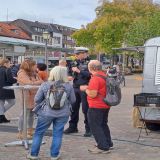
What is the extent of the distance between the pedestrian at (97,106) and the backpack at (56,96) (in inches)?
31.7

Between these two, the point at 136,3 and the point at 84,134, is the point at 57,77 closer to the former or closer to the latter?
the point at 84,134

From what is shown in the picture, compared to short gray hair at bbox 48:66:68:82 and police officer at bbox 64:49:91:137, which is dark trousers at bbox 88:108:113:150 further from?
police officer at bbox 64:49:91:137

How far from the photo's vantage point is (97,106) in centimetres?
825

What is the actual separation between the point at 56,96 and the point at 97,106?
3.65 ft

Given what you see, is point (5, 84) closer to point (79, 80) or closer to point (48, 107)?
point (79, 80)

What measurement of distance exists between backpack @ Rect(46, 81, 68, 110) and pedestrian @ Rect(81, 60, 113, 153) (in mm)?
806

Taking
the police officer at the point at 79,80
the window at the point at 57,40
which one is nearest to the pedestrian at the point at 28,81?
the police officer at the point at 79,80

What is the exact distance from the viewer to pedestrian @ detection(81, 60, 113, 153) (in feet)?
26.8

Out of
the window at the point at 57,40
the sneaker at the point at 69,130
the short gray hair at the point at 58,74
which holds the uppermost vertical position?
the short gray hair at the point at 58,74

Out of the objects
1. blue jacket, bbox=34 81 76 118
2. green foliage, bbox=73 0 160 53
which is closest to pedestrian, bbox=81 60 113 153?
blue jacket, bbox=34 81 76 118

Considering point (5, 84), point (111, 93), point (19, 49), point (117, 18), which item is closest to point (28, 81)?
point (111, 93)

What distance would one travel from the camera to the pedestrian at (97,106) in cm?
816

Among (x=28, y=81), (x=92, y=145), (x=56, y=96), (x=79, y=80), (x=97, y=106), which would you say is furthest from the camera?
(x=79, y=80)

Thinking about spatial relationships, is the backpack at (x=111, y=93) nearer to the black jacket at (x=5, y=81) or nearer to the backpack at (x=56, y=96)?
the backpack at (x=56, y=96)
